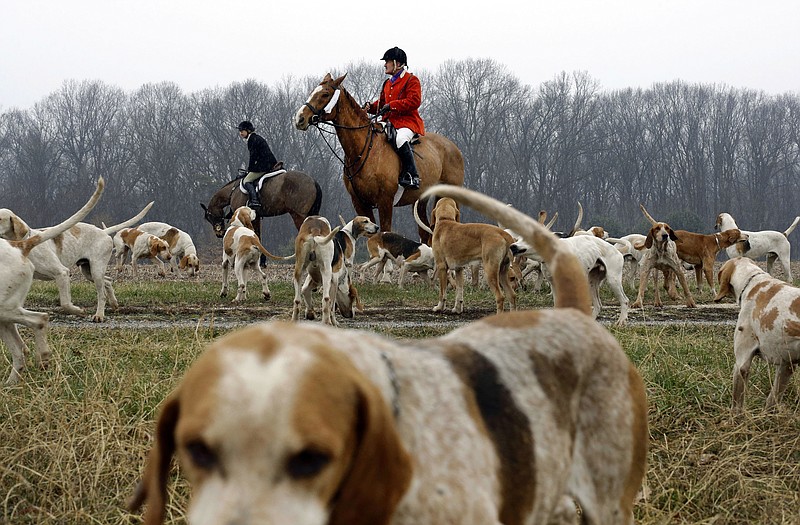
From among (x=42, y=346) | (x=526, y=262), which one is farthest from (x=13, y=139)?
(x=42, y=346)

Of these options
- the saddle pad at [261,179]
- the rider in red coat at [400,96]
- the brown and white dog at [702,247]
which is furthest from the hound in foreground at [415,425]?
the saddle pad at [261,179]

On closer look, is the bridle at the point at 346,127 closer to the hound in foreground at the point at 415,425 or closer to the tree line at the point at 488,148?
the hound in foreground at the point at 415,425

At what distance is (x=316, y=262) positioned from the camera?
32.7 ft

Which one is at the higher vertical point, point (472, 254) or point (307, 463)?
point (472, 254)

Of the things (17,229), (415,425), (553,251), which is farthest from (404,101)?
(415,425)

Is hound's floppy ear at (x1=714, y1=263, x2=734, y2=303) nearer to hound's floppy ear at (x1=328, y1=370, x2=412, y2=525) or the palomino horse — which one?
hound's floppy ear at (x1=328, y1=370, x2=412, y2=525)

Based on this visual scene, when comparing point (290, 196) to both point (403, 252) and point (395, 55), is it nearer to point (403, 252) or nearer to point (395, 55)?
point (403, 252)

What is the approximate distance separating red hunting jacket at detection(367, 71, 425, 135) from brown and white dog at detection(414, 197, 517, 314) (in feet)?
7.50

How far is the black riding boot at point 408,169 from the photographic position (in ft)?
40.7

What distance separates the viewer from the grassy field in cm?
332

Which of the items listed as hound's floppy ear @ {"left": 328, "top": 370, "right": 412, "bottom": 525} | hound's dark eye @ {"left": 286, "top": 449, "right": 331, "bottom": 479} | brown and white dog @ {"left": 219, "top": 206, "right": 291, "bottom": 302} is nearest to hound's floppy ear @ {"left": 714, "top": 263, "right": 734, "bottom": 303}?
hound's floppy ear @ {"left": 328, "top": 370, "right": 412, "bottom": 525}

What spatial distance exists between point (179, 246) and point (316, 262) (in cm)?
1431

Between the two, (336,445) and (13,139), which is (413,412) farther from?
(13,139)

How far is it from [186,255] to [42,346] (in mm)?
16916
